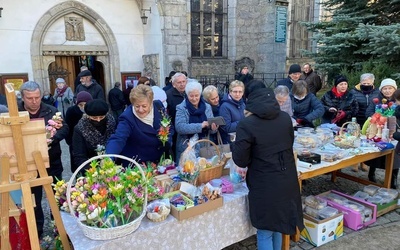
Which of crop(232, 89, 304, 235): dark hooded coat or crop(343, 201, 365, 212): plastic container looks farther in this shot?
crop(343, 201, 365, 212): plastic container

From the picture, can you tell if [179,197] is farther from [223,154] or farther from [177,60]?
[177,60]

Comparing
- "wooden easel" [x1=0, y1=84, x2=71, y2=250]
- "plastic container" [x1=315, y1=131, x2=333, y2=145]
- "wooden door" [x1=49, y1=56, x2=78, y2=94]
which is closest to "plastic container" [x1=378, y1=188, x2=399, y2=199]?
"plastic container" [x1=315, y1=131, x2=333, y2=145]

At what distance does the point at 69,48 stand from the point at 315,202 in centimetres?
777

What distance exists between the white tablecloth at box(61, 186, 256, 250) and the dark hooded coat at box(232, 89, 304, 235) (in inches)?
7.0

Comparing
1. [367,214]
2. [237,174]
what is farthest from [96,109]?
[367,214]

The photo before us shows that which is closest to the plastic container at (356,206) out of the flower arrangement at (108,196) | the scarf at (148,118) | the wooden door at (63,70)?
the scarf at (148,118)

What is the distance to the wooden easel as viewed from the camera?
1.79 metres

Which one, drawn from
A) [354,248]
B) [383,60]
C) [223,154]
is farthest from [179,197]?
[383,60]

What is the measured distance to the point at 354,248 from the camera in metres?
2.94

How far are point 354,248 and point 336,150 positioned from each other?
0.96m

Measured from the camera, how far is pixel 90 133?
2.84m

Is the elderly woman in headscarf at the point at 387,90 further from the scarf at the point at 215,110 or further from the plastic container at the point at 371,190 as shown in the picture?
the scarf at the point at 215,110

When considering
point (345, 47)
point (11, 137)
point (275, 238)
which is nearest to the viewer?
point (11, 137)

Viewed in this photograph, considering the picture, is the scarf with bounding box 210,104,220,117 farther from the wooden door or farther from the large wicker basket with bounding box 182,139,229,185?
the wooden door
